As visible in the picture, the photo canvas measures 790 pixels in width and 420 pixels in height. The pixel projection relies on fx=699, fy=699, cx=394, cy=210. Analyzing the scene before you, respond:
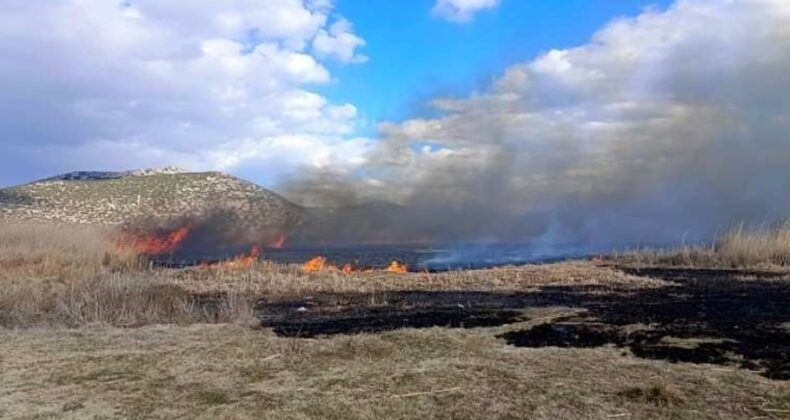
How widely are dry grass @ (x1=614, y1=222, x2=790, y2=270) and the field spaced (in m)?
4.89

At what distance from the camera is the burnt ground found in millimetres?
7965

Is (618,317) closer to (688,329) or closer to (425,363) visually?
(688,329)

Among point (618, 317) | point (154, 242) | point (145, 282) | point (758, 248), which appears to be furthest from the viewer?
point (154, 242)

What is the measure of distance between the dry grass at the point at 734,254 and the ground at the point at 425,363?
326 inches

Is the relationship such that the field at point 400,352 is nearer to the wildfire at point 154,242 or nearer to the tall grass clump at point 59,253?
the tall grass clump at point 59,253

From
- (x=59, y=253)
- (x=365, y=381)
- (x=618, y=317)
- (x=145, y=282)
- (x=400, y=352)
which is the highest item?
(x=59, y=253)

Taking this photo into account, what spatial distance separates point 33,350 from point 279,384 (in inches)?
144

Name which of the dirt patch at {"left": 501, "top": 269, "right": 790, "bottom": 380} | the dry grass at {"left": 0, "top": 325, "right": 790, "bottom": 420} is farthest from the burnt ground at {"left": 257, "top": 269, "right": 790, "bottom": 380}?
the dry grass at {"left": 0, "top": 325, "right": 790, "bottom": 420}

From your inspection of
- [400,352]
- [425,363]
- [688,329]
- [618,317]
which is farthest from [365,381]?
[618,317]

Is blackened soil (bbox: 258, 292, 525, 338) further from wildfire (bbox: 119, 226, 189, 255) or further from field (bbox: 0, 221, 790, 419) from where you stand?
wildfire (bbox: 119, 226, 189, 255)

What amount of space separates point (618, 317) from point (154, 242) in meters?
27.6

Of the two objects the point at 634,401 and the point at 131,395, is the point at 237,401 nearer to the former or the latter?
the point at 131,395

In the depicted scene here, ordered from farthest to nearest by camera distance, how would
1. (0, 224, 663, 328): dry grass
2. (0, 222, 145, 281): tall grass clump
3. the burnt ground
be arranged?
1. (0, 222, 145, 281): tall grass clump
2. (0, 224, 663, 328): dry grass
3. the burnt ground

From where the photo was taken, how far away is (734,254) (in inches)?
802
